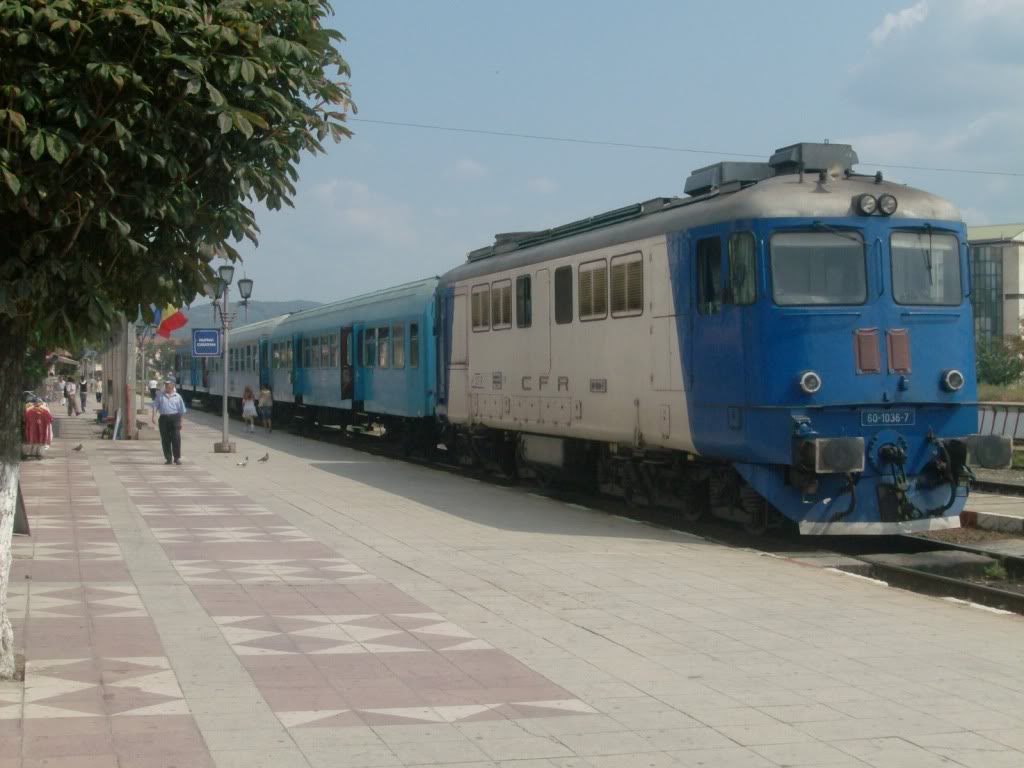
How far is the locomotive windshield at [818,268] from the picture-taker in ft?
44.5

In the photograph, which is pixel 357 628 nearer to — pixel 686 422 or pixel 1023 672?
pixel 1023 672

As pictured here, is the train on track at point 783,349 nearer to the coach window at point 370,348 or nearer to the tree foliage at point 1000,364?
the coach window at point 370,348

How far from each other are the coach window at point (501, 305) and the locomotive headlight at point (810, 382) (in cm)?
714

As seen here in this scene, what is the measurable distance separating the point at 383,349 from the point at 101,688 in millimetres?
22048

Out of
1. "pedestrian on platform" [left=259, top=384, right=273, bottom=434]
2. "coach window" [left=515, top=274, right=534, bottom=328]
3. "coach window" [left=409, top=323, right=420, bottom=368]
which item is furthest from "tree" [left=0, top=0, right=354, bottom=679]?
"pedestrian on platform" [left=259, top=384, right=273, bottom=434]

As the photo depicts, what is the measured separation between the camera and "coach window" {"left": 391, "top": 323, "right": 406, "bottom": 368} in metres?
27.4

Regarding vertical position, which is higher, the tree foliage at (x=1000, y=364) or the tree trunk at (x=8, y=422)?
the tree foliage at (x=1000, y=364)

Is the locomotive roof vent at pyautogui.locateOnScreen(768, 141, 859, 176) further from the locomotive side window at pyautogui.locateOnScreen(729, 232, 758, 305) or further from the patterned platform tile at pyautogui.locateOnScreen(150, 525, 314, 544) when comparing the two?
the patterned platform tile at pyautogui.locateOnScreen(150, 525, 314, 544)

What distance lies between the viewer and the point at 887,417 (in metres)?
13.8

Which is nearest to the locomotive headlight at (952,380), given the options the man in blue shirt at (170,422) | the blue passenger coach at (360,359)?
the blue passenger coach at (360,359)

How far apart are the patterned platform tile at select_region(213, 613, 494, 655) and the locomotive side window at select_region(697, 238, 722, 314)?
5.75 meters

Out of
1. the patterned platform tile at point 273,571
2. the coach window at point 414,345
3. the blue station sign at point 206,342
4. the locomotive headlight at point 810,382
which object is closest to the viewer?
the patterned platform tile at point 273,571

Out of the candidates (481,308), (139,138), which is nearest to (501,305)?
(481,308)

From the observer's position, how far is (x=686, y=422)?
579 inches
